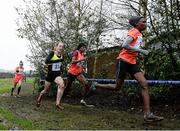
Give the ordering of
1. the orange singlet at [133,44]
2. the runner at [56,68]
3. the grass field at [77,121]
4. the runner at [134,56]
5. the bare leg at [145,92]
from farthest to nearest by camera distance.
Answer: the runner at [56,68]
the orange singlet at [133,44]
the runner at [134,56]
the bare leg at [145,92]
the grass field at [77,121]

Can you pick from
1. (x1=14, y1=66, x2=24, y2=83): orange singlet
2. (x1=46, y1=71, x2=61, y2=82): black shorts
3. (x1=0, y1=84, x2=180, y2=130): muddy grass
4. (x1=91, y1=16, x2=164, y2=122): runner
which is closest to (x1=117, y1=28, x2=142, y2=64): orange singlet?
(x1=91, y1=16, x2=164, y2=122): runner

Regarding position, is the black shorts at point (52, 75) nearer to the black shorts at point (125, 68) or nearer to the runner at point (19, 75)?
the black shorts at point (125, 68)

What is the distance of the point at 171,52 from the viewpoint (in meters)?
12.3

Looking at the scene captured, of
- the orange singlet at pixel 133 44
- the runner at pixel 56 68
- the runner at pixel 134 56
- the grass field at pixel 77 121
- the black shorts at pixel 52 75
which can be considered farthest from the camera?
the black shorts at pixel 52 75

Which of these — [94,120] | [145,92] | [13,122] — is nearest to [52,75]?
[13,122]

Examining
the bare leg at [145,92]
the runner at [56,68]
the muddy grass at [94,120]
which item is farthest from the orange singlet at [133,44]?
the runner at [56,68]

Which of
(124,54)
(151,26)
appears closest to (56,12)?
(151,26)

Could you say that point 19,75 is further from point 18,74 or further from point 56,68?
point 56,68

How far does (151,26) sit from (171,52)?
3.17 ft

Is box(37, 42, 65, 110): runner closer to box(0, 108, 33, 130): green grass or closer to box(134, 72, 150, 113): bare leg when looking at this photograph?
box(0, 108, 33, 130): green grass

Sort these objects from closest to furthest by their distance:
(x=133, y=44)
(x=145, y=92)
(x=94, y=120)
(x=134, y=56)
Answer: (x=145, y=92) → (x=133, y=44) → (x=134, y=56) → (x=94, y=120)

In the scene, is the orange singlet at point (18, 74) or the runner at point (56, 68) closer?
the runner at point (56, 68)

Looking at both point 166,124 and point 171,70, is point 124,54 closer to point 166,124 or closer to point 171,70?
point 166,124

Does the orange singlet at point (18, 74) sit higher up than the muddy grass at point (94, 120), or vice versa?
the orange singlet at point (18, 74)
